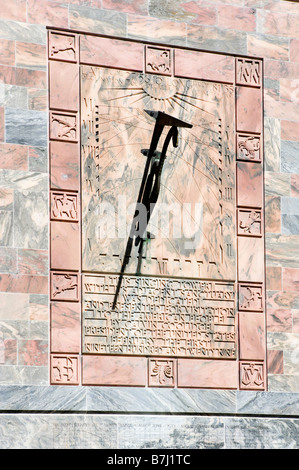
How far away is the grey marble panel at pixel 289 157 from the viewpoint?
19531 mm

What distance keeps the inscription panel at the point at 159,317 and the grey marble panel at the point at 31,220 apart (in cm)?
80

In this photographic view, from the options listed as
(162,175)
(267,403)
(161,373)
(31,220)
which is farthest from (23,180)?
(267,403)

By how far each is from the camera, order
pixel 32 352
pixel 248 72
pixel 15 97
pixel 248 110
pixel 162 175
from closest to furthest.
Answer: pixel 32 352, pixel 15 97, pixel 162 175, pixel 248 110, pixel 248 72

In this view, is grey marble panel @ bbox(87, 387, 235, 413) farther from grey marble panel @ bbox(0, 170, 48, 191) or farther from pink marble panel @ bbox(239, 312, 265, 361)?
grey marble panel @ bbox(0, 170, 48, 191)

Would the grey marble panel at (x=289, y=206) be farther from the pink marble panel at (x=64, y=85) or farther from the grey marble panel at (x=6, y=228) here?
the grey marble panel at (x=6, y=228)

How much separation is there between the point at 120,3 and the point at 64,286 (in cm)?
398

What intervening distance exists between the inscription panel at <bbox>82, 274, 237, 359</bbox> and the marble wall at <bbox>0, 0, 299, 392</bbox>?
617 mm

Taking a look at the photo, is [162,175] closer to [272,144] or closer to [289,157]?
[272,144]

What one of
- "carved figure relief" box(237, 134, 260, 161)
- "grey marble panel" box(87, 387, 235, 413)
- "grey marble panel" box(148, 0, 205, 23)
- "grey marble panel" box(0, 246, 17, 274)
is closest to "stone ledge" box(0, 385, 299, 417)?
"grey marble panel" box(87, 387, 235, 413)

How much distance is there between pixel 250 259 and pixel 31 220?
3116mm

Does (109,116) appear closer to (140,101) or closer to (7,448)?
(140,101)

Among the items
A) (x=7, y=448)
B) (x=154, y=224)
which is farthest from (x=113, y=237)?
(x=7, y=448)

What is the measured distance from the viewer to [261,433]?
60.2ft

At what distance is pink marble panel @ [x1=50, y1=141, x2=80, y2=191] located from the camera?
18.1 meters
